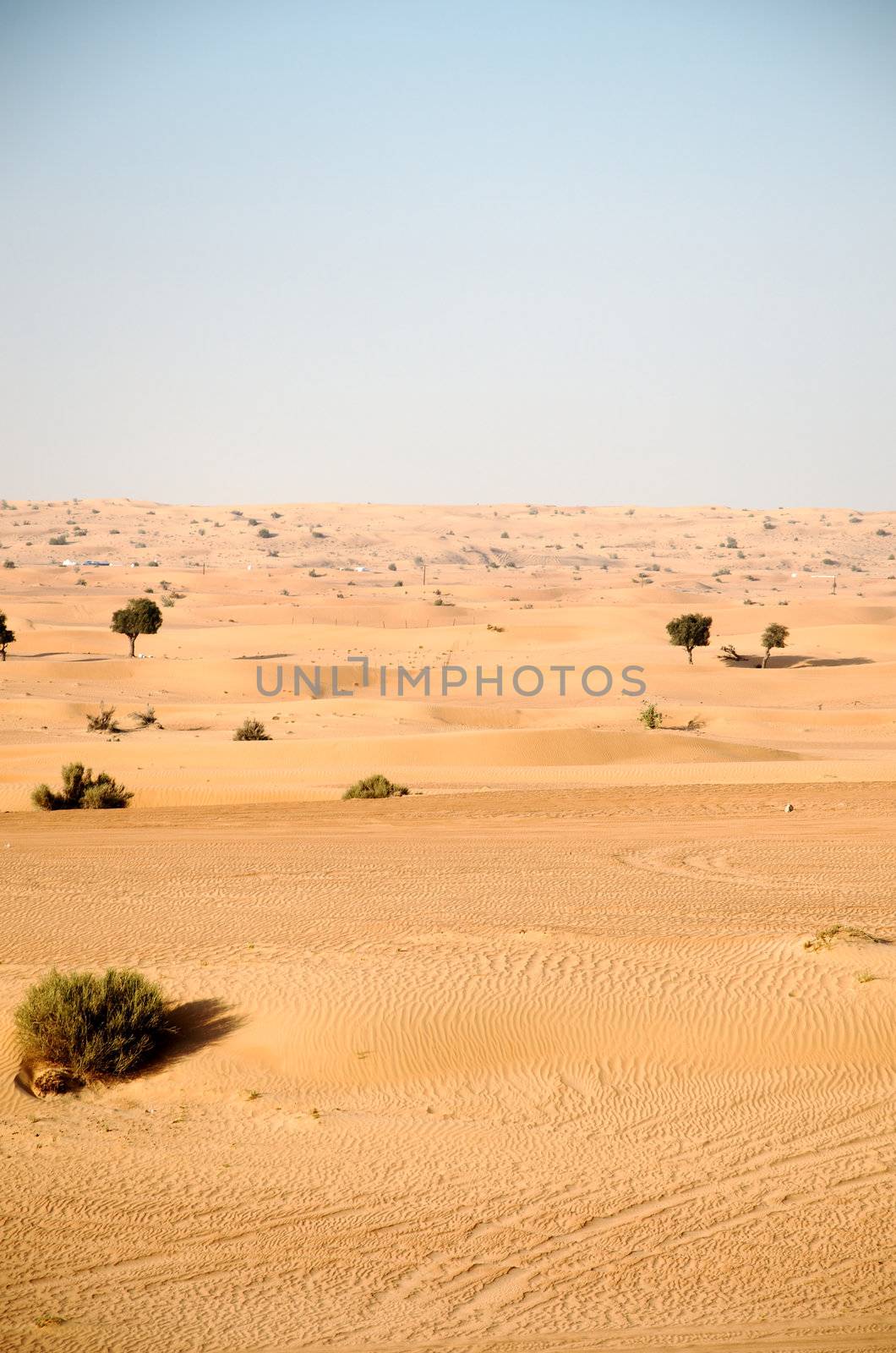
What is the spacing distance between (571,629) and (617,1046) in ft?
168

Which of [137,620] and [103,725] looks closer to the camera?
[103,725]

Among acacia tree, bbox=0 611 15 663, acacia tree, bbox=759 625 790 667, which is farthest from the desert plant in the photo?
acacia tree, bbox=759 625 790 667

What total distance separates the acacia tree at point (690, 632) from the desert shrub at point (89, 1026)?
137ft

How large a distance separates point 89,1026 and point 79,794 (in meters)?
13.1

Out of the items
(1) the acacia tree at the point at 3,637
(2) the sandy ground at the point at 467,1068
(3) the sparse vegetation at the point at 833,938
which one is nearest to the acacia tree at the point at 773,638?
(2) the sandy ground at the point at 467,1068

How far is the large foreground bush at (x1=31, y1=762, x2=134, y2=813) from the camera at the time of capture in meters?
20.4

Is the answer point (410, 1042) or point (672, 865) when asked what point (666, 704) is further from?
point (410, 1042)

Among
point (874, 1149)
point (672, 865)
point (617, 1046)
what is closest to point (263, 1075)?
point (617, 1046)

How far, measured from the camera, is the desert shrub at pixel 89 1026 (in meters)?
8.33

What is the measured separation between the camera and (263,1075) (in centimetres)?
839

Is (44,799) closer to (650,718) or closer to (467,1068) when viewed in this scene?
(467,1068)

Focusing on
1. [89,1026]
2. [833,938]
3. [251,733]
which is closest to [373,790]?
[251,733]

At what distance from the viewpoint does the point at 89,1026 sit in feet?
27.3

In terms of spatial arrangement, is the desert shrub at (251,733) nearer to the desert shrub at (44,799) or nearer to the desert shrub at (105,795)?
the desert shrub at (105,795)
